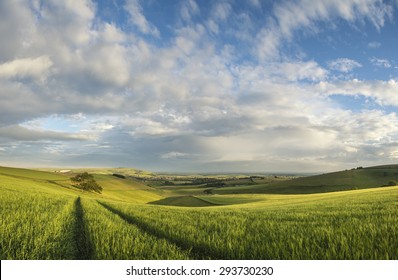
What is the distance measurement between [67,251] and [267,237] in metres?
5.31

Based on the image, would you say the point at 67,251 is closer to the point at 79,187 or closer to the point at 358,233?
the point at 358,233

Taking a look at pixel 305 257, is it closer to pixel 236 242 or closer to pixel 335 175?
pixel 236 242

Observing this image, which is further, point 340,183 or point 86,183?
point 340,183

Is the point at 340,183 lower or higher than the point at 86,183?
higher

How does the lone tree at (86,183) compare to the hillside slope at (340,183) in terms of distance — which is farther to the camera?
the hillside slope at (340,183)

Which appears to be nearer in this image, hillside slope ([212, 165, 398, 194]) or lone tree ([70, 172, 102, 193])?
lone tree ([70, 172, 102, 193])
